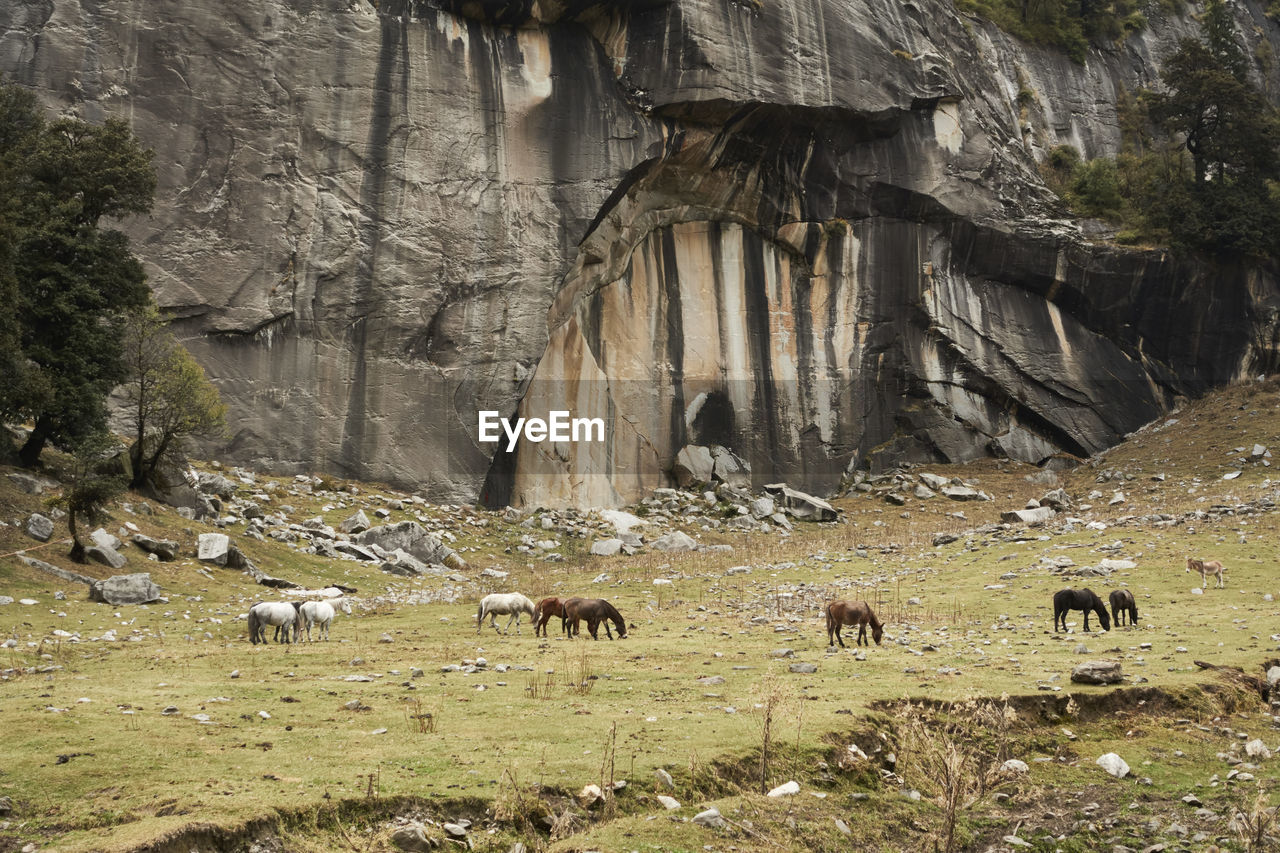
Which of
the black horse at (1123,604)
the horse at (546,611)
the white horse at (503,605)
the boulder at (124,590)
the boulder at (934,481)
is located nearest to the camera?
the black horse at (1123,604)

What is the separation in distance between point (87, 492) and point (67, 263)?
752cm

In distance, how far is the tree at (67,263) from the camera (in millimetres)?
23719

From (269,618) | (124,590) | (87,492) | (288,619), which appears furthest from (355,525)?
(269,618)

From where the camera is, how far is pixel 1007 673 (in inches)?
540

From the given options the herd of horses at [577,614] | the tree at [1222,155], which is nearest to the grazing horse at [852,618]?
the herd of horses at [577,614]

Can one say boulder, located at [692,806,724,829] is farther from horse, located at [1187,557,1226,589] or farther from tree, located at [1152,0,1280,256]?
tree, located at [1152,0,1280,256]

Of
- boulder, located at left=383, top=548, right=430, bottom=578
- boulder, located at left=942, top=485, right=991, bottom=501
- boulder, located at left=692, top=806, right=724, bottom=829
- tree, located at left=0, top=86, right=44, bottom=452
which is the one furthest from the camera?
boulder, located at left=942, top=485, right=991, bottom=501

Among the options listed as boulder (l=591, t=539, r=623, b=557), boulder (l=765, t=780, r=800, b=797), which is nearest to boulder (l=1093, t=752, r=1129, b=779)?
boulder (l=765, t=780, r=800, b=797)

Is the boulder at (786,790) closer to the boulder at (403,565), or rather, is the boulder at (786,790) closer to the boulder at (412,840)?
the boulder at (412,840)

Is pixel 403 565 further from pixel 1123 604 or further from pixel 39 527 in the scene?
pixel 1123 604

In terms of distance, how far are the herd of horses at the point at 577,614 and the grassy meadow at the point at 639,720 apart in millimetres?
370

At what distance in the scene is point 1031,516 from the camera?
33.1 metres

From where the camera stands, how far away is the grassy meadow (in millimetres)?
8484

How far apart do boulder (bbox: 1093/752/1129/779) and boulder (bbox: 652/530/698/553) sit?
22.0 metres
